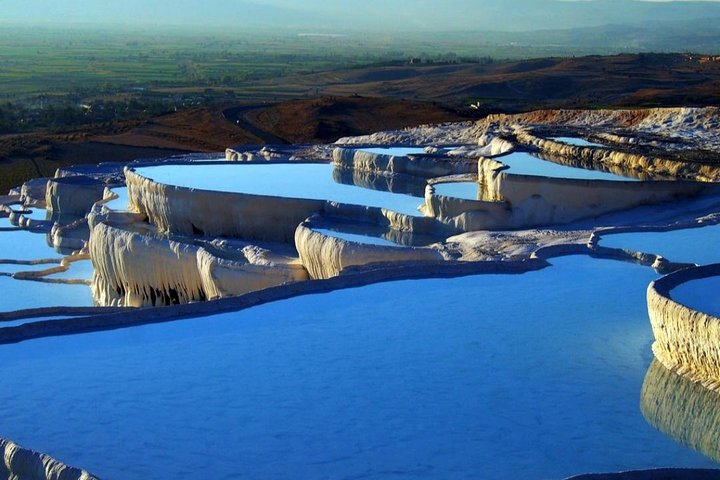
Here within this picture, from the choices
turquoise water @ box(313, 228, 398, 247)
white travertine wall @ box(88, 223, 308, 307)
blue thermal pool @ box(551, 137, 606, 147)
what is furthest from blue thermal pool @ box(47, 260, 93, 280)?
blue thermal pool @ box(551, 137, 606, 147)

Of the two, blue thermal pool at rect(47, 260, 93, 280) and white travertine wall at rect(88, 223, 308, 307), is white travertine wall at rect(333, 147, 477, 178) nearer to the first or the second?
blue thermal pool at rect(47, 260, 93, 280)

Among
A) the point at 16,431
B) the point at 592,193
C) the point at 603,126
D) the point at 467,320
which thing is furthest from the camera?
the point at 603,126

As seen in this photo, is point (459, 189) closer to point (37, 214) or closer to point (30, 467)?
point (37, 214)

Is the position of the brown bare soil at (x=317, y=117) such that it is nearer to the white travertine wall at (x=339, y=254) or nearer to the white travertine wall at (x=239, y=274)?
the white travertine wall at (x=239, y=274)

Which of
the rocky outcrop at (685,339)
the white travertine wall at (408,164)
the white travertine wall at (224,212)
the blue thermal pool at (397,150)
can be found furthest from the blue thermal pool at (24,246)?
the rocky outcrop at (685,339)

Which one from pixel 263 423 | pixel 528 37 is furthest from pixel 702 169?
pixel 528 37

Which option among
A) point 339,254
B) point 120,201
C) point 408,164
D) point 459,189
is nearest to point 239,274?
point 339,254

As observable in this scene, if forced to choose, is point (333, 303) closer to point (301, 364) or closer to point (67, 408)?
point (301, 364)
